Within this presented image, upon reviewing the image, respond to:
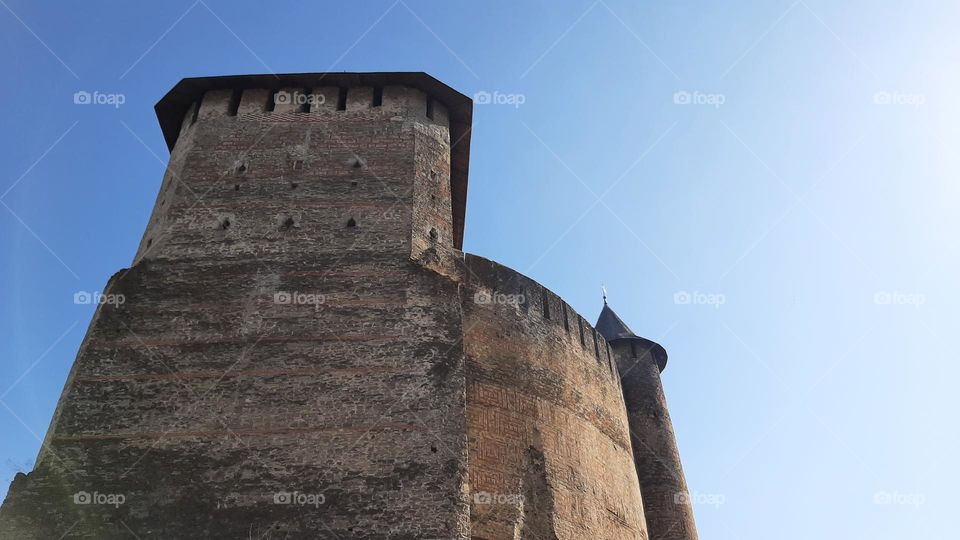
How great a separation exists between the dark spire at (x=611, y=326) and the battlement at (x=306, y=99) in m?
7.49

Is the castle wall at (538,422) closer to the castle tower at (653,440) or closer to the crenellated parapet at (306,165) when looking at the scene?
the crenellated parapet at (306,165)

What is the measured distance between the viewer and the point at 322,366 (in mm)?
10148

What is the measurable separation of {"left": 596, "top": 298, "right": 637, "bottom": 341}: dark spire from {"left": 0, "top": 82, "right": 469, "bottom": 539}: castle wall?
332 inches

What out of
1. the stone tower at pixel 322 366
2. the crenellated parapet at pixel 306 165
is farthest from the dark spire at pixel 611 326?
the crenellated parapet at pixel 306 165

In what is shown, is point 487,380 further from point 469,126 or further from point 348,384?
point 469,126

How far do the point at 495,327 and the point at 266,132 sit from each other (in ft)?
19.3

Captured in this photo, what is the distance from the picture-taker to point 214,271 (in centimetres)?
1138

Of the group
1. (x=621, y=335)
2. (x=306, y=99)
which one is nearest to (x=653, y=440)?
(x=621, y=335)

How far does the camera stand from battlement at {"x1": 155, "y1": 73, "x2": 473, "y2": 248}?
570 inches
